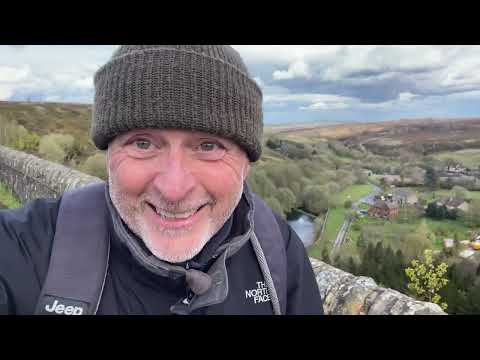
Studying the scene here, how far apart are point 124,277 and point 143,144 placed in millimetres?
579

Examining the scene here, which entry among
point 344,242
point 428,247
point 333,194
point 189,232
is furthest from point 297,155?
point 189,232

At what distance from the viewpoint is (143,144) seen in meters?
1.66

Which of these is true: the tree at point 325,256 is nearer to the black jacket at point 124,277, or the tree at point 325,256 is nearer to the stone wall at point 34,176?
the black jacket at point 124,277

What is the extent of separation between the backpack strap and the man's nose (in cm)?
47

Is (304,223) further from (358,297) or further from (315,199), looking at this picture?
(358,297)

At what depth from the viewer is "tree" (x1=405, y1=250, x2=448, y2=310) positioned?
12.3 feet

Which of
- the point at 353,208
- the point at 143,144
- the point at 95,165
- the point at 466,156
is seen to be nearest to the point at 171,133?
the point at 143,144

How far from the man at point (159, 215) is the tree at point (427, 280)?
97.3 inches

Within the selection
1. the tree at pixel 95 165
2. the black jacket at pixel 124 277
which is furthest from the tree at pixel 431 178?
the tree at pixel 95 165

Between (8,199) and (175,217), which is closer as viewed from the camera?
(175,217)

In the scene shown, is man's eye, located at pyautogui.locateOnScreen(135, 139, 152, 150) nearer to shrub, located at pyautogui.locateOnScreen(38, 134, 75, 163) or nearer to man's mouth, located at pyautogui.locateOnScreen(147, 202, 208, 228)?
man's mouth, located at pyautogui.locateOnScreen(147, 202, 208, 228)

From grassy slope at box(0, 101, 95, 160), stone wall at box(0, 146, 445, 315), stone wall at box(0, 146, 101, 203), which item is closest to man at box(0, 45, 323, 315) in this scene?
stone wall at box(0, 146, 445, 315)
